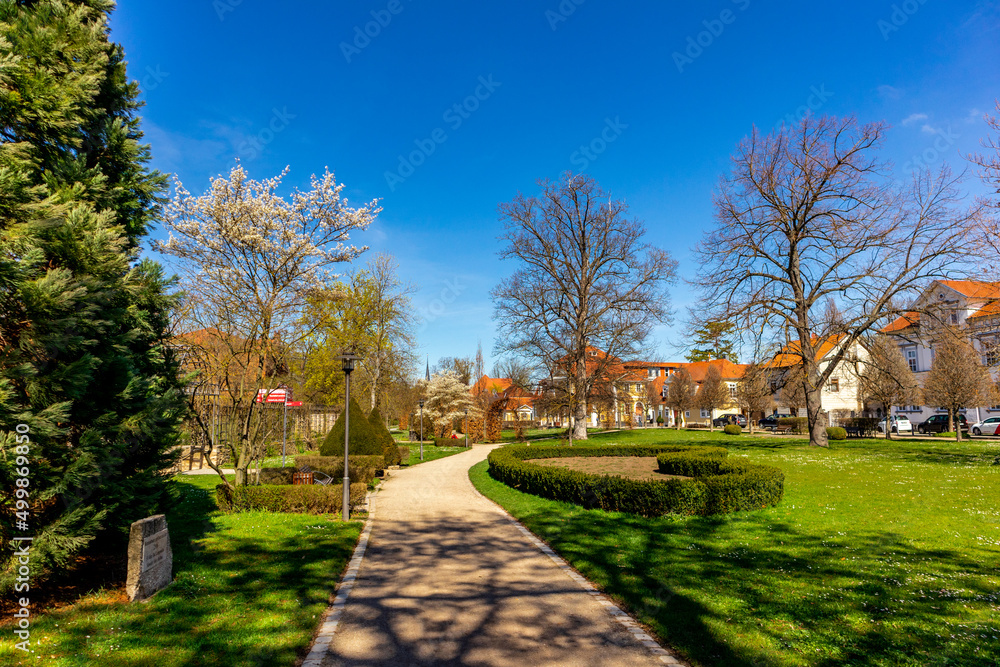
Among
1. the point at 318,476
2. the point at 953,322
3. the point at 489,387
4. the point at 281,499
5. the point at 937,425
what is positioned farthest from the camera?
the point at 489,387

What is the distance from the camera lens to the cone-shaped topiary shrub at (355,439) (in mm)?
20391

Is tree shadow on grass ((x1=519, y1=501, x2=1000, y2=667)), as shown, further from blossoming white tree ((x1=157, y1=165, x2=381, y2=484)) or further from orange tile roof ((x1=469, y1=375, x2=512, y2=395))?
orange tile roof ((x1=469, y1=375, x2=512, y2=395))

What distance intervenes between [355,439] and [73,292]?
1669 centimetres

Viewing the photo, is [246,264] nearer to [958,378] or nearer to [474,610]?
[474,610]

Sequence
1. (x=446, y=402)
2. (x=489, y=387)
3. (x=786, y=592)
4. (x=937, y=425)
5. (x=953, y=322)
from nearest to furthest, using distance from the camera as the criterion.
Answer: (x=786, y=592) < (x=937, y=425) < (x=953, y=322) < (x=446, y=402) < (x=489, y=387)

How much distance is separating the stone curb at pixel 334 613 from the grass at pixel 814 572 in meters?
3.48

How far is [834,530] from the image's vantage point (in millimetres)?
9898

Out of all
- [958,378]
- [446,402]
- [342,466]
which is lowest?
[342,466]

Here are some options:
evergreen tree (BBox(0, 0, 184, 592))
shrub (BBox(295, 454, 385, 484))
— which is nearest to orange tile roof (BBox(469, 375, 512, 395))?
shrub (BBox(295, 454, 385, 484))

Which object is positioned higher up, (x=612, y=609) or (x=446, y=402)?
(x=446, y=402)

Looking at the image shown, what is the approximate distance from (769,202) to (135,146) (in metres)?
27.8

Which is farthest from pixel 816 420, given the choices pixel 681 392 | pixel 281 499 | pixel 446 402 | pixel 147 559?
pixel 147 559

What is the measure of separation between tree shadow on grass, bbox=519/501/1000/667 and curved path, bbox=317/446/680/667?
1.77ft

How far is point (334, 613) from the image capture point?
6.07m
